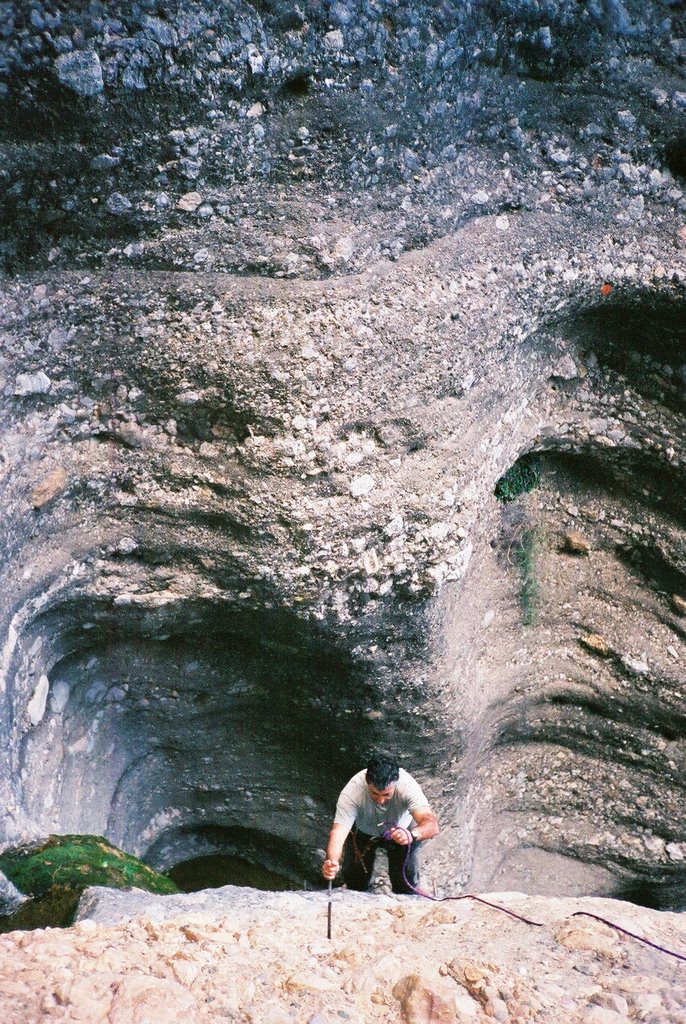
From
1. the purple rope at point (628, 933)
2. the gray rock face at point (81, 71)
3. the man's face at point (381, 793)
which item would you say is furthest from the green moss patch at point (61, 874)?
the gray rock face at point (81, 71)

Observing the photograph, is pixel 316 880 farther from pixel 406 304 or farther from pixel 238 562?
pixel 406 304

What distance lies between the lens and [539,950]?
2322mm

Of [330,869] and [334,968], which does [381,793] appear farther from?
[334,968]

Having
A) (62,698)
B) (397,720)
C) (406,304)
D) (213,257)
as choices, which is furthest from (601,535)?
(62,698)

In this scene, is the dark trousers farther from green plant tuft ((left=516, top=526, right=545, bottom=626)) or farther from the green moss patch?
green plant tuft ((left=516, top=526, right=545, bottom=626))

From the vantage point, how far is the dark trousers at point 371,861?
3684mm

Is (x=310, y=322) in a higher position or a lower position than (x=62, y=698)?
higher

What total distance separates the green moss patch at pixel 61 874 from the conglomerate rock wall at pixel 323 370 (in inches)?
6.5

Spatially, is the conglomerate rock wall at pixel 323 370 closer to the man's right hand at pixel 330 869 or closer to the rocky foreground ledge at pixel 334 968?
the man's right hand at pixel 330 869

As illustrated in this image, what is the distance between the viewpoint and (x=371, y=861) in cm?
383

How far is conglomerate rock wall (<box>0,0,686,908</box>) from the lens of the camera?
8.71ft

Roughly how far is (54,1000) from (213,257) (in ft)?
7.19

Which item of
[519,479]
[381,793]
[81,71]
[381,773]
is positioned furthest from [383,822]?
[81,71]

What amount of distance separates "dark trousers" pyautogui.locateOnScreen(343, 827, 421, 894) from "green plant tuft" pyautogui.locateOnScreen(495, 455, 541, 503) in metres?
1.59
